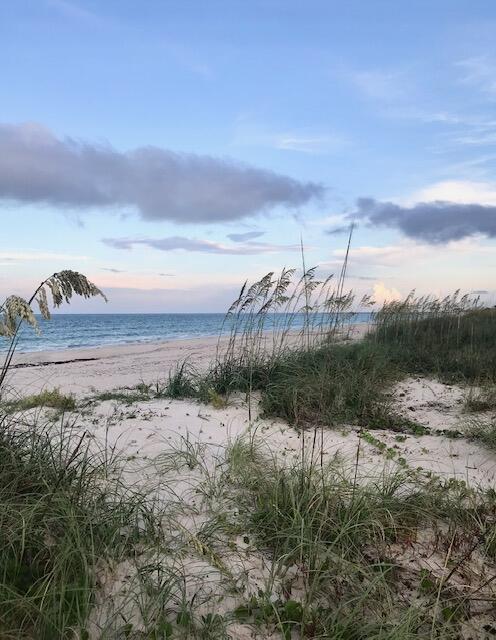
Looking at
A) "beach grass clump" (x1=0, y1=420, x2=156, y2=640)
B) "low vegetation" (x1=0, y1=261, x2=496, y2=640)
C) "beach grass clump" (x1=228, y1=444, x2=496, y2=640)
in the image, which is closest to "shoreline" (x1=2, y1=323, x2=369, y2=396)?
"low vegetation" (x1=0, y1=261, x2=496, y2=640)

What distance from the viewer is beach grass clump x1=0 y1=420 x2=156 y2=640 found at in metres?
2.20

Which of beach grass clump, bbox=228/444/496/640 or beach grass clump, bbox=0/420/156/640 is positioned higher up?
beach grass clump, bbox=0/420/156/640

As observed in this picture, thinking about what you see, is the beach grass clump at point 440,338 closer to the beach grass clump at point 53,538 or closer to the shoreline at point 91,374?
the shoreline at point 91,374

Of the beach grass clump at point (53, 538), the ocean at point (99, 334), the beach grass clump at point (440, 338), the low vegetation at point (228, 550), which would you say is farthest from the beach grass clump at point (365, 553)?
the beach grass clump at point (440, 338)

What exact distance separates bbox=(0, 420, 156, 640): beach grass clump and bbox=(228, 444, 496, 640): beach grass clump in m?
0.76

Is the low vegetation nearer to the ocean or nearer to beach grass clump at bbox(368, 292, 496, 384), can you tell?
the ocean

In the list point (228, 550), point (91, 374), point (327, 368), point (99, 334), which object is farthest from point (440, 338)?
point (99, 334)

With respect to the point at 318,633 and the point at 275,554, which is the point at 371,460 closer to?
the point at 275,554

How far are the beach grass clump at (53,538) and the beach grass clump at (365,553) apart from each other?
76 centimetres

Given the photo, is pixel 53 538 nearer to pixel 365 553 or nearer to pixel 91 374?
pixel 365 553

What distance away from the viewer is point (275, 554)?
284 centimetres

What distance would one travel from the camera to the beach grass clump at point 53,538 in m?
2.20

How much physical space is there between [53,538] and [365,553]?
5.84 ft

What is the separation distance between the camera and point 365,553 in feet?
9.65
